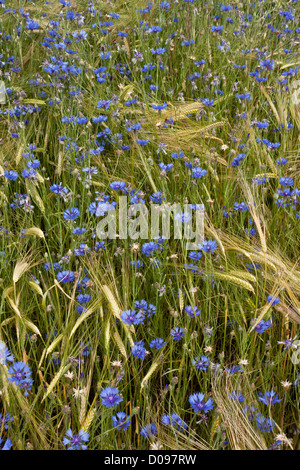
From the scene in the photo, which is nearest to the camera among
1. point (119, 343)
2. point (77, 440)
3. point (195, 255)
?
point (77, 440)

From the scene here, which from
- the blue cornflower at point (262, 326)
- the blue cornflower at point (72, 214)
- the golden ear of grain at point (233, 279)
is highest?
the blue cornflower at point (72, 214)

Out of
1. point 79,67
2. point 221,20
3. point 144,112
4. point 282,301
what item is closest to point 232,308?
point 282,301

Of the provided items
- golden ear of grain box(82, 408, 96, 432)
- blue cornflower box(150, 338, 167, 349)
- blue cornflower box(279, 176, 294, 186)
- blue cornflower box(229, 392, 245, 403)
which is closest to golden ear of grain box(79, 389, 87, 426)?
golden ear of grain box(82, 408, 96, 432)

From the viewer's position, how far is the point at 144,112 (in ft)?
7.22

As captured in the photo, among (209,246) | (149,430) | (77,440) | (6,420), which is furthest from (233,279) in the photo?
(6,420)

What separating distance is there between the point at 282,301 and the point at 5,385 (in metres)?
0.86

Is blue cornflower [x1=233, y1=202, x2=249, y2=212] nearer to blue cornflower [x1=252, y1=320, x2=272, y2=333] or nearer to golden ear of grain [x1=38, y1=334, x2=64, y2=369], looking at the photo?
blue cornflower [x1=252, y1=320, x2=272, y2=333]

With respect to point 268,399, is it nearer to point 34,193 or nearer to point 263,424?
point 263,424

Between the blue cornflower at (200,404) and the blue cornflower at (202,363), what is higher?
the blue cornflower at (202,363)

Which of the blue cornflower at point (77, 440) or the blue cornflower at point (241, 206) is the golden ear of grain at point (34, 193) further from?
the blue cornflower at point (77, 440)

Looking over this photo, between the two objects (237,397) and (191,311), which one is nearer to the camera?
(237,397)

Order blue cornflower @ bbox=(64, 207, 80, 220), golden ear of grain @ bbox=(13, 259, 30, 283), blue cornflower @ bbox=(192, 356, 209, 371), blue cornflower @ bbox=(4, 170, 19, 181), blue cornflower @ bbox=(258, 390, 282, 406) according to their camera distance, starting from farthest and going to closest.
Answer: blue cornflower @ bbox=(4, 170, 19, 181)
blue cornflower @ bbox=(64, 207, 80, 220)
golden ear of grain @ bbox=(13, 259, 30, 283)
blue cornflower @ bbox=(192, 356, 209, 371)
blue cornflower @ bbox=(258, 390, 282, 406)

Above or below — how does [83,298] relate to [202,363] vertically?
above

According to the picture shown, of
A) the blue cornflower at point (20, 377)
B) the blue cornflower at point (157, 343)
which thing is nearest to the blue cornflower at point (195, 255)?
the blue cornflower at point (157, 343)
